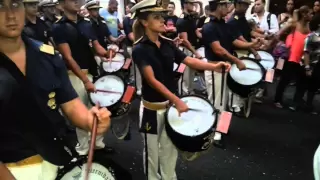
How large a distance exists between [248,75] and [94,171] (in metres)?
2.82

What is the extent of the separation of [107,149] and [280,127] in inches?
94.5

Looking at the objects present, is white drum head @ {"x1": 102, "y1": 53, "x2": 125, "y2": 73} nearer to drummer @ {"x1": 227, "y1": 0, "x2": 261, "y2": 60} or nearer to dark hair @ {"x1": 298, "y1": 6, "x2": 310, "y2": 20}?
drummer @ {"x1": 227, "y1": 0, "x2": 261, "y2": 60}

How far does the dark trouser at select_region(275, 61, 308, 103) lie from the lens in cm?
571

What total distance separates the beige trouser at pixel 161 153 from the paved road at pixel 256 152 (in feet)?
1.48

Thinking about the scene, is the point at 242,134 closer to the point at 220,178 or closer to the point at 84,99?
the point at 220,178

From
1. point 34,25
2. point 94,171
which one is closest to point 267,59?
point 34,25

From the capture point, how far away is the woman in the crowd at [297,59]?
534 centimetres

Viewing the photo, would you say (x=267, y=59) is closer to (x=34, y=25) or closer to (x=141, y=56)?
(x=141, y=56)

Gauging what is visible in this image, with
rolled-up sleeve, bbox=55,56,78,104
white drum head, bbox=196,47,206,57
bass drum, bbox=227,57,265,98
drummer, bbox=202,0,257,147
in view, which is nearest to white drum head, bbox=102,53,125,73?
white drum head, bbox=196,47,206,57

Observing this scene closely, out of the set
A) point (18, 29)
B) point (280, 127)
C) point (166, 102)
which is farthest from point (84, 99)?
point (280, 127)

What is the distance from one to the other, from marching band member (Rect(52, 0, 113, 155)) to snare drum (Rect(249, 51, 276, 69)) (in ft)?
7.80

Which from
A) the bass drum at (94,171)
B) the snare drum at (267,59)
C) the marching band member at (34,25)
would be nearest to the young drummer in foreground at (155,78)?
the bass drum at (94,171)

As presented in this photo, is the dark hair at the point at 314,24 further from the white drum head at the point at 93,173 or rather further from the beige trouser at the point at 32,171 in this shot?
the beige trouser at the point at 32,171

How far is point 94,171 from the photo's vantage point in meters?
2.08
